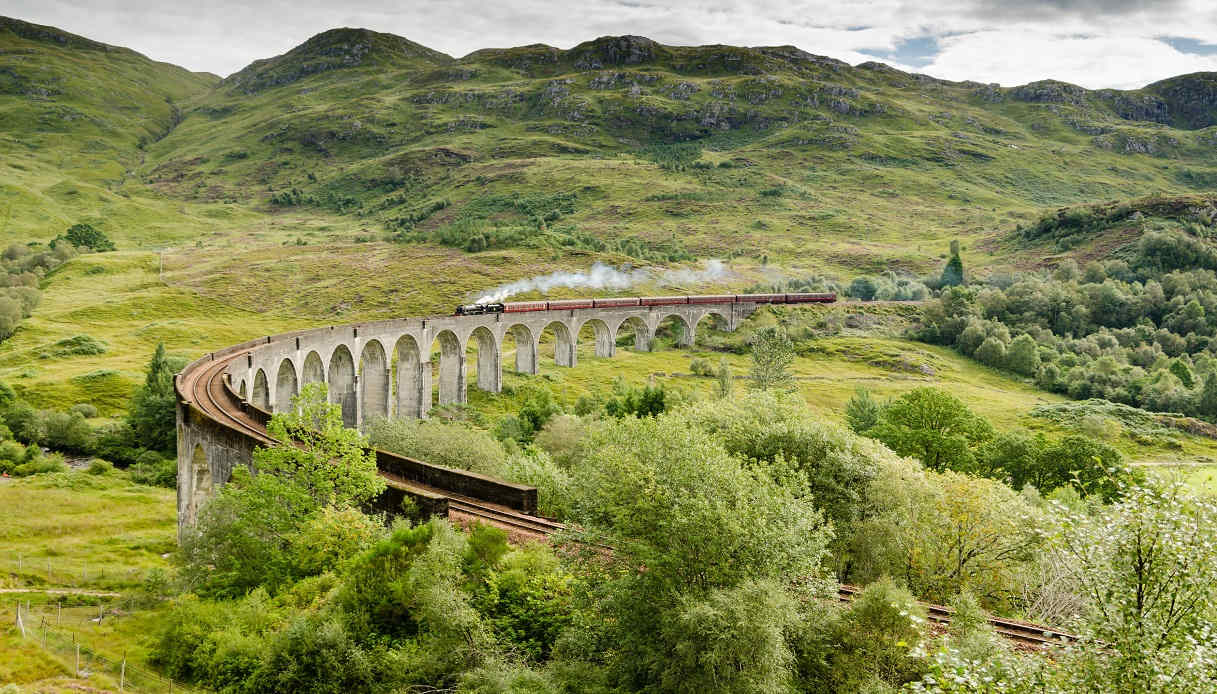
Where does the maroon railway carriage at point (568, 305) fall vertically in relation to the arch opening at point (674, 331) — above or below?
above

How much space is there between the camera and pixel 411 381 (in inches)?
2896

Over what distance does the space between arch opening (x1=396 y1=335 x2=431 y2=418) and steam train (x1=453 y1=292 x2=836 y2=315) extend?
7.44 metres

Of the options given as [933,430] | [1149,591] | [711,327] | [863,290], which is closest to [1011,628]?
[1149,591]

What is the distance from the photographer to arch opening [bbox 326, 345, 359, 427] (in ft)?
210

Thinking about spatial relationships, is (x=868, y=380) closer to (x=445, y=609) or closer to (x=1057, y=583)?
(x=1057, y=583)

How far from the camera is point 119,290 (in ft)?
402

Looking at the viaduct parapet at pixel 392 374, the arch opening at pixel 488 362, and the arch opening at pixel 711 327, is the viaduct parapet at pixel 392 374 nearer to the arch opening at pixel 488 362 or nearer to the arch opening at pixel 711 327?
the arch opening at pixel 488 362

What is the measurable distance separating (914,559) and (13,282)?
138 metres

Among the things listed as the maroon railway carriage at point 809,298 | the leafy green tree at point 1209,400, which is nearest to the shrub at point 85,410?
the maroon railway carriage at point 809,298

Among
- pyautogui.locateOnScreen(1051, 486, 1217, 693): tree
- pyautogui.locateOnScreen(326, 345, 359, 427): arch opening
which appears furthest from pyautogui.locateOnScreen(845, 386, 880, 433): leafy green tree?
pyautogui.locateOnScreen(1051, 486, 1217, 693): tree

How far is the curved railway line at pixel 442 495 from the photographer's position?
2098cm

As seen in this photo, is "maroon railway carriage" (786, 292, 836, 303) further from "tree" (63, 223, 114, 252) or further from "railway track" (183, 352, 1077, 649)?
"tree" (63, 223, 114, 252)

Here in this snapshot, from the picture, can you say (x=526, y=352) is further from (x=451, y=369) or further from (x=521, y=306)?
(x=451, y=369)

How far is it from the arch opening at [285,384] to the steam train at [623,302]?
899 inches
